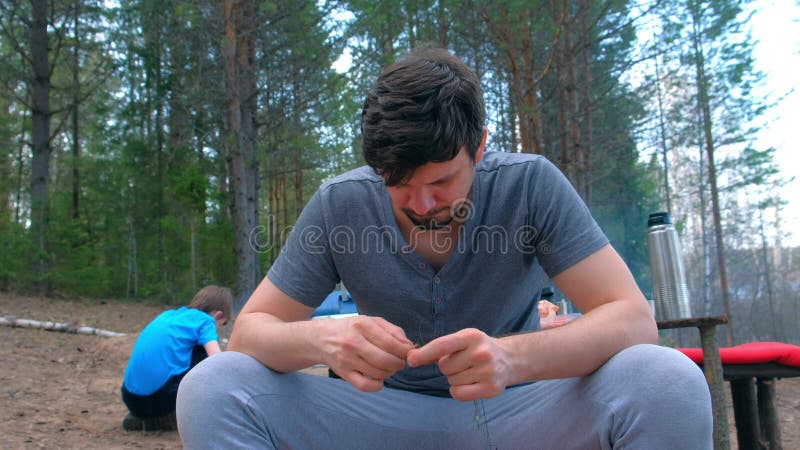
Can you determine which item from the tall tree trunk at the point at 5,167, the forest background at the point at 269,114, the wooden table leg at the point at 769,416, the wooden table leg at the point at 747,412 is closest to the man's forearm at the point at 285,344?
the wooden table leg at the point at 747,412

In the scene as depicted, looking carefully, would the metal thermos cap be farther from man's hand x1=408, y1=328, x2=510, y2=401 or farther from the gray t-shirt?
man's hand x1=408, y1=328, x2=510, y2=401

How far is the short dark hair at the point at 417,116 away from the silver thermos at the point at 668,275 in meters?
Answer: 1.61

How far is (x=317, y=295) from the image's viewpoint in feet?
4.33

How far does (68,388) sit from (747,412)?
15.2 ft

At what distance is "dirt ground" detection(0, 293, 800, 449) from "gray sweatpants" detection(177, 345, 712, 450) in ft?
8.64

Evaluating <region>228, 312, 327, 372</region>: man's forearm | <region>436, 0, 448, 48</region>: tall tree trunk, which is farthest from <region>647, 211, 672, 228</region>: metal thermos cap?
<region>436, 0, 448, 48</region>: tall tree trunk

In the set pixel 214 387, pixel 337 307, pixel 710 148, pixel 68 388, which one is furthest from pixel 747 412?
pixel 710 148

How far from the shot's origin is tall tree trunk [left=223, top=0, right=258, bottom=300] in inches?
314

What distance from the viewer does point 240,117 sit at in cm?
820

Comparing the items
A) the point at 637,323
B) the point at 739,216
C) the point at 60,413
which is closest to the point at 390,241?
the point at 637,323

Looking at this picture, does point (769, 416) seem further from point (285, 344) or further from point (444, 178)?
point (285, 344)

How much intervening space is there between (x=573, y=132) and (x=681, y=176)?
10.4m

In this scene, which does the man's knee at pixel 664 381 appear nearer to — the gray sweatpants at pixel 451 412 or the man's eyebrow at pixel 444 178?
the gray sweatpants at pixel 451 412

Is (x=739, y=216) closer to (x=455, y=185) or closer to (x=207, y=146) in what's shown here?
(x=207, y=146)
